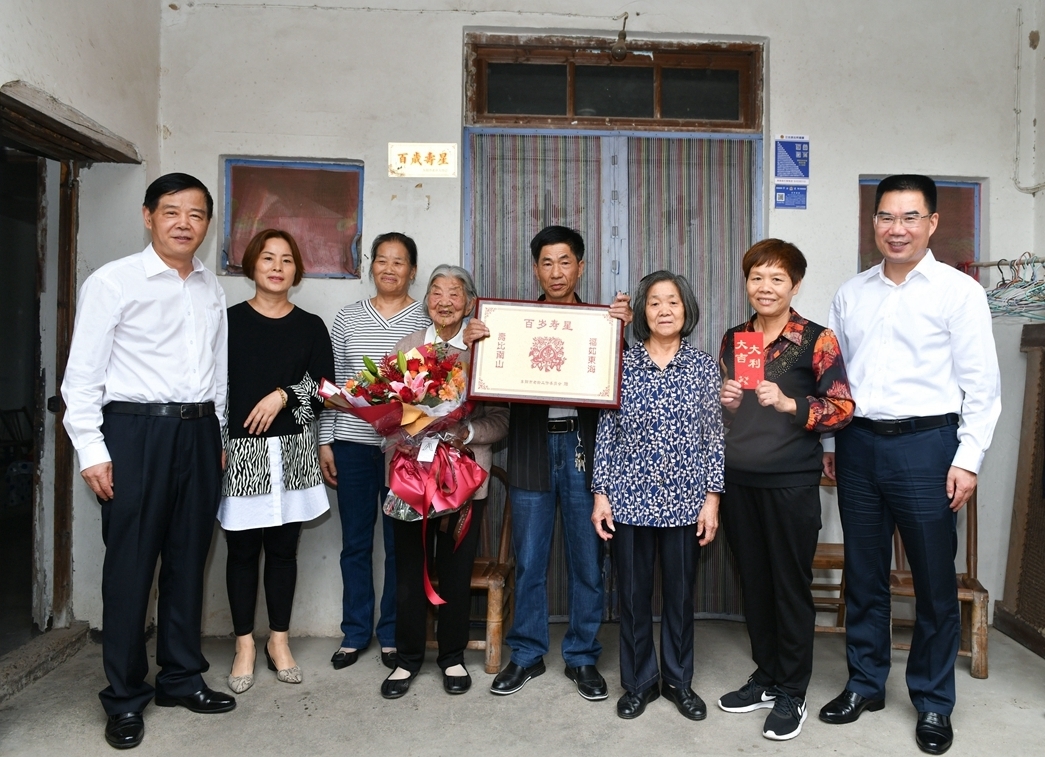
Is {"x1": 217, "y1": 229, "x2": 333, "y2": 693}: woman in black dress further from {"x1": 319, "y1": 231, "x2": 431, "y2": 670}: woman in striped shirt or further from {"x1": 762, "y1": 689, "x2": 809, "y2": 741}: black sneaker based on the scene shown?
{"x1": 762, "y1": 689, "x2": 809, "y2": 741}: black sneaker

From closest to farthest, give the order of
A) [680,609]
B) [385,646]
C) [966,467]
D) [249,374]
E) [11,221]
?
[966,467]
[680,609]
[249,374]
[385,646]
[11,221]

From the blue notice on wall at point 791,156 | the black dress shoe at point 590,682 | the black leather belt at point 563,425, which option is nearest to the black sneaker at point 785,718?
the black dress shoe at point 590,682

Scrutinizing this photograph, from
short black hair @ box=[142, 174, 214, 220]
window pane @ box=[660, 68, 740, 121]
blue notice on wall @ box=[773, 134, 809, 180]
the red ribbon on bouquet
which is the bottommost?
the red ribbon on bouquet

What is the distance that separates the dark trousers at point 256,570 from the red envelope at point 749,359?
1.69m

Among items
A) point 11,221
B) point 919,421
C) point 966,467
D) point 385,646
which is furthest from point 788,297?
point 11,221

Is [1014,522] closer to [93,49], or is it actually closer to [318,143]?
[318,143]

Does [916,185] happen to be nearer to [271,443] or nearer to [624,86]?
[624,86]

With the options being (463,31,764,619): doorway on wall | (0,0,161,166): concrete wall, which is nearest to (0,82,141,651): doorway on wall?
(0,0,161,166): concrete wall

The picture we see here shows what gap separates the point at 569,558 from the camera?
9.18ft

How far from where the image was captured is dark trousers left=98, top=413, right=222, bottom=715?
2.46 m

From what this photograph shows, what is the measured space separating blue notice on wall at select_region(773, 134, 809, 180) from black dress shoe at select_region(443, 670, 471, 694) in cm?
251

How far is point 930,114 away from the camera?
350 centimetres

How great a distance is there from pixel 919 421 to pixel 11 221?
527 centimetres

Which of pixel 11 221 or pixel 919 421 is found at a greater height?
pixel 11 221
